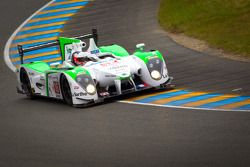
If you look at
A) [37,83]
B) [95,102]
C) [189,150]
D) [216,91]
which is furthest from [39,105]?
[189,150]

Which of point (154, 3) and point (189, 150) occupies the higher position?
point (154, 3)

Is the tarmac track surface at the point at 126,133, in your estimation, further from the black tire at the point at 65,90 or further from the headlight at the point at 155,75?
the headlight at the point at 155,75

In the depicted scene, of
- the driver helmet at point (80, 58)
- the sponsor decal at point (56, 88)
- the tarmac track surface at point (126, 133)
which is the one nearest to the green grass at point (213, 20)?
the tarmac track surface at point (126, 133)

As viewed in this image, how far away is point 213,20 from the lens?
27.4 meters

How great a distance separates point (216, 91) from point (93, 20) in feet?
48.3

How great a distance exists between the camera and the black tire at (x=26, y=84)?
18.9 m

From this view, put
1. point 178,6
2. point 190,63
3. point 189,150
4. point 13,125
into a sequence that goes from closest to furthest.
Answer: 1. point 189,150
2. point 13,125
3. point 190,63
4. point 178,6

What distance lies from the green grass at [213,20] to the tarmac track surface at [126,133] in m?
3.31

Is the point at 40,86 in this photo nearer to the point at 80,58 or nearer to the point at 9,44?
the point at 80,58

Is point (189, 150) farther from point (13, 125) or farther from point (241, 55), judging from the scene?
point (241, 55)

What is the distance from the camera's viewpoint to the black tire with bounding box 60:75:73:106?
53.9 feet

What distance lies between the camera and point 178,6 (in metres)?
30.1

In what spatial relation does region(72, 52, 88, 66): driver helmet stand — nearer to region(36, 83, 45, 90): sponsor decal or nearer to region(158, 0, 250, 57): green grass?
region(36, 83, 45, 90): sponsor decal

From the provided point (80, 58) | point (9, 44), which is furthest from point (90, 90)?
point (9, 44)
